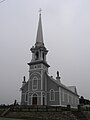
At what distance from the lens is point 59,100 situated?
3925 centimetres

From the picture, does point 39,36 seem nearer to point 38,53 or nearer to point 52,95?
point 38,53

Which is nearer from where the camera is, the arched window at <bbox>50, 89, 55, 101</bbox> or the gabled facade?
the gabled facade

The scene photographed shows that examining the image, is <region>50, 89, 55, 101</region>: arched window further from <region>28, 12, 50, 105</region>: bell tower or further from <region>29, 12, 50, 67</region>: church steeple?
<region>29, 12, 50, 67</region>: church steeple

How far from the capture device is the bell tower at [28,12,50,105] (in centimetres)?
4006

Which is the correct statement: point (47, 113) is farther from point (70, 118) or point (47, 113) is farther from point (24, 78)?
point (24, 78)

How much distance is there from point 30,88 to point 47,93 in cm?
420

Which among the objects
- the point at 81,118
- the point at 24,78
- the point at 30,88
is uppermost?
the point at 24,78

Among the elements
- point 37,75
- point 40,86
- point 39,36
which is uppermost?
point 39,36

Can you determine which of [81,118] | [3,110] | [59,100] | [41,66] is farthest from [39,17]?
[81,118]

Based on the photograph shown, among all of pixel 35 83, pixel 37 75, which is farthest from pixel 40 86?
pixel 37 75

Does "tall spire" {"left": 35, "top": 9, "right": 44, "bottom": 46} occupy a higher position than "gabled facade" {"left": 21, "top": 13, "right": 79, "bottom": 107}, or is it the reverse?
"tall spire" {"left": 35, "top": 9, "right": 44, "bottom": 46}

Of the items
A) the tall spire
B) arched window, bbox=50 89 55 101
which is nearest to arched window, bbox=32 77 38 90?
arched window, bbox=50 89 55 101

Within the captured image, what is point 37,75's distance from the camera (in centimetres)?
4159

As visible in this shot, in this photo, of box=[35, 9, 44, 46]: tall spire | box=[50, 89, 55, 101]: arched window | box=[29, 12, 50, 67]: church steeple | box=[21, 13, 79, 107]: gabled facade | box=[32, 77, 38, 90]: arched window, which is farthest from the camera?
box=[35, 9, 44, 46]: tall spire
